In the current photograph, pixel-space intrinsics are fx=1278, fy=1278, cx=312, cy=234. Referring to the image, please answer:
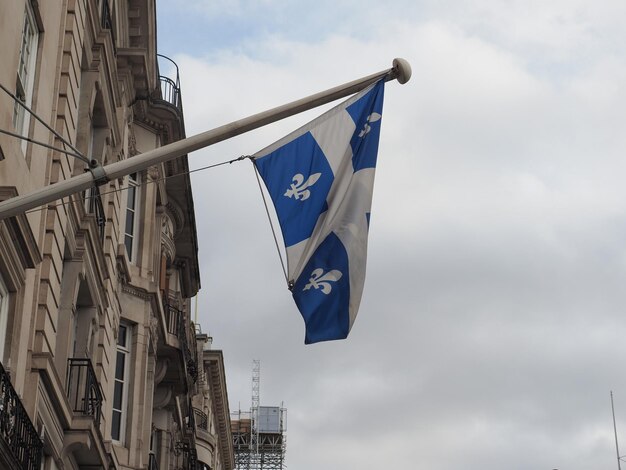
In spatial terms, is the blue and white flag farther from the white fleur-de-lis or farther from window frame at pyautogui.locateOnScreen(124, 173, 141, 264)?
window frame at pyautogui.locateOnScreen(124, 173, 141, 264)

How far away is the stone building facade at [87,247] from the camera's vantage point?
58.5ft

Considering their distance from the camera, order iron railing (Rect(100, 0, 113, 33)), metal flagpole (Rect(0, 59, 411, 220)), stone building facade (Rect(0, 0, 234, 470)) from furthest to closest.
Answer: iron railing (Rect(100, 0, 113, 33)), stone building facade (Rect(0, 0, 234, 470)), metal flagpole (Rect(0, 59, 411, 220))

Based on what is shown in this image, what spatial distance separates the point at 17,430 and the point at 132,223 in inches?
616

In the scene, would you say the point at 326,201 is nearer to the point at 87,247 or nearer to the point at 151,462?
the point at 87,247

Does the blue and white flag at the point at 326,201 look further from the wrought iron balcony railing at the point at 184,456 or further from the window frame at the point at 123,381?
the wrought iron balcony railing at the point at 184,456

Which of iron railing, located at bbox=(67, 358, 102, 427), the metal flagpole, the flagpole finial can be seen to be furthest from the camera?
iron railing, located at bbox=(67, 358, 102, 427)

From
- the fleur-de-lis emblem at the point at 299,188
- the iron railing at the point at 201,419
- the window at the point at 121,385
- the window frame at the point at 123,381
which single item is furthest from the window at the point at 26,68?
the iron railing at the point at 201,419

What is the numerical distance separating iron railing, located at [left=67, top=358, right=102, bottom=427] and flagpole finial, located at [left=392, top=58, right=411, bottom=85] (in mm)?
10365

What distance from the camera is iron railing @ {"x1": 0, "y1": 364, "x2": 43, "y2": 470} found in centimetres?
1638

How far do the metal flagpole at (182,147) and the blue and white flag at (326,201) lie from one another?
1.76 feet

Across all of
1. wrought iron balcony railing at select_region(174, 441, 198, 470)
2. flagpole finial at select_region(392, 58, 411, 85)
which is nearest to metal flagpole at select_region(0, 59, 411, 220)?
flagpole finial at select_region(392, 58, 411, 85)

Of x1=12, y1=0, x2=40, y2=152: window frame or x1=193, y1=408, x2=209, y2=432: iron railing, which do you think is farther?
x1=193, y1=408, x2=209, y2=432: iron railing

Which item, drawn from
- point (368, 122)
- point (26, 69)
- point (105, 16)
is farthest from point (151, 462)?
point (368, 122)

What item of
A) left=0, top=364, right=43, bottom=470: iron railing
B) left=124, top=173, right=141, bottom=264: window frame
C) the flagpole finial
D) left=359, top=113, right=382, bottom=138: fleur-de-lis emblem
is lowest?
left=0, top=364, right=43, bottom=470: iron railing
